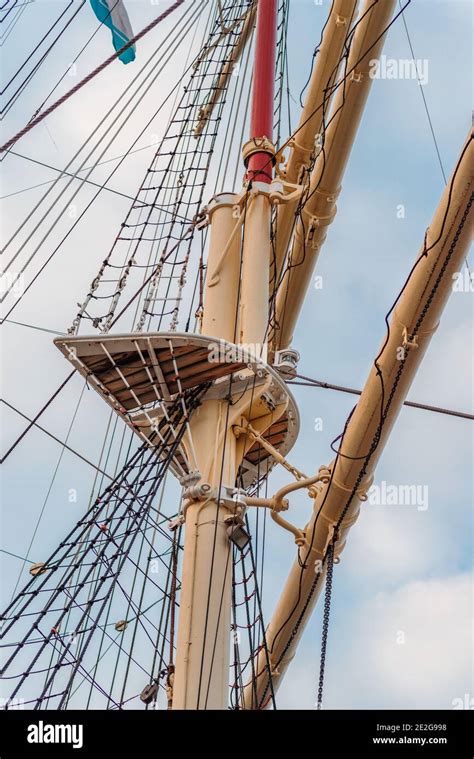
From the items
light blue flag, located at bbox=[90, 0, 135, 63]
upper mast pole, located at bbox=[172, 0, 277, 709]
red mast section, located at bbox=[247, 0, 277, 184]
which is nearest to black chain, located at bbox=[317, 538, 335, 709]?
upper mast pole, located at bbox=[172, 0, 277, 709]

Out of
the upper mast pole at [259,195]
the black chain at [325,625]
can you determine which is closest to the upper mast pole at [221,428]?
the upper mast pole at [259,195]

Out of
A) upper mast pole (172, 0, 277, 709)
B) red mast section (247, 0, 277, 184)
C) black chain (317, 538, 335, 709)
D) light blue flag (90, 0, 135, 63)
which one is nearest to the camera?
upper mast pole (172, 0, 277, 709)

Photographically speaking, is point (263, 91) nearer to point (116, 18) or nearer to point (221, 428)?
point (116, 18)

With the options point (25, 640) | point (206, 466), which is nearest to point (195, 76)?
point (206, 466)

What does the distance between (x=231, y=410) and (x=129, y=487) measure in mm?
1290

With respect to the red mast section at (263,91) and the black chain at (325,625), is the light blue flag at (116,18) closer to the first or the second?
the red mast section at (263,91)

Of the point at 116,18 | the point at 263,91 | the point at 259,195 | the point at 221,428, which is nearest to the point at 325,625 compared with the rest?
the point at 221,428

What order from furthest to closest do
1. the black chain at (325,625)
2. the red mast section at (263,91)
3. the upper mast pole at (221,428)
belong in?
the red mast section at (263,91) → the black chain at (325,625) → the upper mast pole at (221,428)

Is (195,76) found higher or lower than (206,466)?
higher

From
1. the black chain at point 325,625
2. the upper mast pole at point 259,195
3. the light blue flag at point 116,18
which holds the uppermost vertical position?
the light blue flag at point 116,18

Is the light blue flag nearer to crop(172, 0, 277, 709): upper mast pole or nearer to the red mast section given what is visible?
the red mast section

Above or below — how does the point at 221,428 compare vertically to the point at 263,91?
below

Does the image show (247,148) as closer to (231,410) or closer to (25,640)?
(231,410)

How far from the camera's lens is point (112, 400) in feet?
30.3
